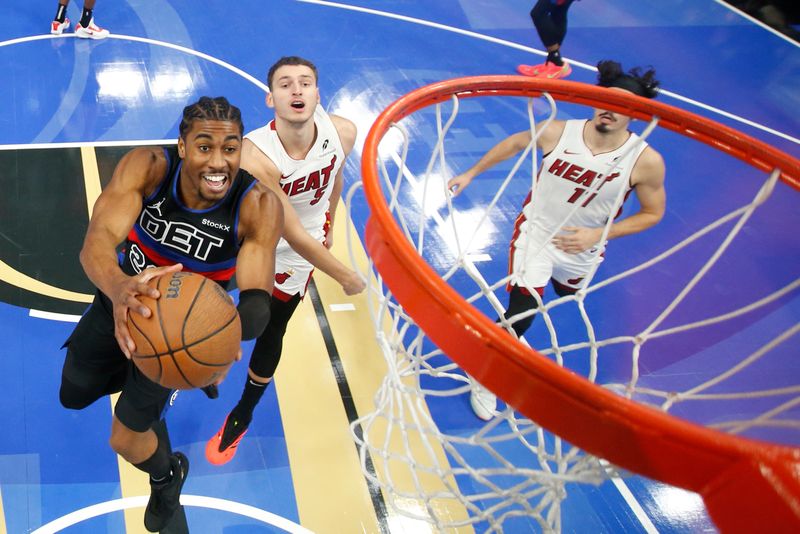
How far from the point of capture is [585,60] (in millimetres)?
7641

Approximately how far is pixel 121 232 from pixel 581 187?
212 centimetres

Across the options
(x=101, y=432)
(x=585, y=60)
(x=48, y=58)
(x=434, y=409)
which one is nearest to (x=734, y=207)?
(x=585, y=60)

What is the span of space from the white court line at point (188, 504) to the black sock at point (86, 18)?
4971 mm

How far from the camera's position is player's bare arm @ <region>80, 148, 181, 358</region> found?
7.14ft

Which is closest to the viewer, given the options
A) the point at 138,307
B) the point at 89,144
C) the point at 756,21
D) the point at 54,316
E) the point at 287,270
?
the point at 138,307

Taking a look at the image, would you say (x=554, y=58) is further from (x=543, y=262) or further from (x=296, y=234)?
(x=296, y=234)

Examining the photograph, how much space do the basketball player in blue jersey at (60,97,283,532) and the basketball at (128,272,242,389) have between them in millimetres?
102

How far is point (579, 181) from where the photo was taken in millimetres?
3305

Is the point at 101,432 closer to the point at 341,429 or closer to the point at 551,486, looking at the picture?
the point at 341,429

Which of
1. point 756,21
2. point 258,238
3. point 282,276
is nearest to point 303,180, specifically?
point 282,276

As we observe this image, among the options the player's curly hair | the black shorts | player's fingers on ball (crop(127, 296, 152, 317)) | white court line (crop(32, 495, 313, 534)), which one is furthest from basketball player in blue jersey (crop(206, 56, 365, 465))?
the player's curly hair

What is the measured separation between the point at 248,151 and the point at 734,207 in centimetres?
447

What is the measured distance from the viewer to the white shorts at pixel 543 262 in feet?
11.4

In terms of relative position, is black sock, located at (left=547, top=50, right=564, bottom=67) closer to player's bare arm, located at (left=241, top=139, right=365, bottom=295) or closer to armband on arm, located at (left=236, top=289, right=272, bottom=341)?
player's bare arm, located at (left=241, top=139, right=365, bottom=295)
